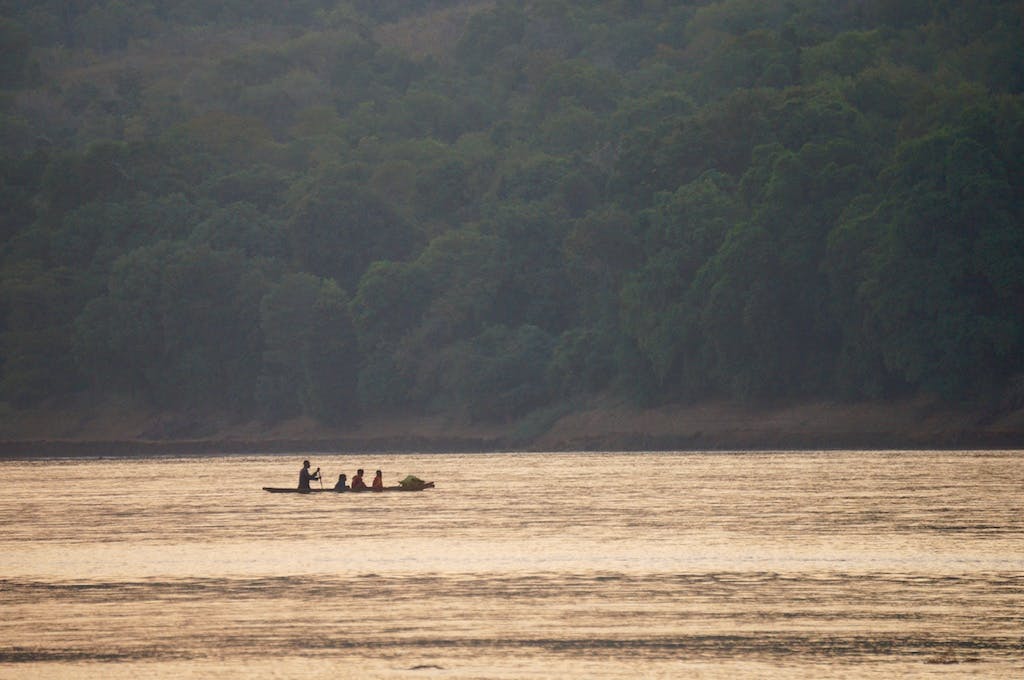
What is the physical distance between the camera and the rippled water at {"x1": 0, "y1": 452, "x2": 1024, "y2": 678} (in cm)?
3005

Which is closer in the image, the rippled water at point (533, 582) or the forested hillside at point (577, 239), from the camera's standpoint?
the rippled water at point (533, 582)

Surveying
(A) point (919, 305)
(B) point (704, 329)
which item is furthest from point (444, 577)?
(B) point (704, 329)

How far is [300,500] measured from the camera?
226 feet

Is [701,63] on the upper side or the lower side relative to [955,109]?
upper

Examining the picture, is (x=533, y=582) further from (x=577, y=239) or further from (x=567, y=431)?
(x=577, y=239)

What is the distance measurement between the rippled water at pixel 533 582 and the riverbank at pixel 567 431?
963 inches

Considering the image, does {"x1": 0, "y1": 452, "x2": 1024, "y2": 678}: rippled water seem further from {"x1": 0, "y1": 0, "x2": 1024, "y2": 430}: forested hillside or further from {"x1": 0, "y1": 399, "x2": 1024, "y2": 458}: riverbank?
{"x1": 0, "y1": 0, "x2": 1024, "y2": 430}: forested hillside

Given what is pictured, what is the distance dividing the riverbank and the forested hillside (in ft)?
4.36

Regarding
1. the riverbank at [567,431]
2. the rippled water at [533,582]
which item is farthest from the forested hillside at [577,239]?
the rippled water at [533,582]

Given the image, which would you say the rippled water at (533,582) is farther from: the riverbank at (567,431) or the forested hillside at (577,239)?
the forested hillside at (577,239)

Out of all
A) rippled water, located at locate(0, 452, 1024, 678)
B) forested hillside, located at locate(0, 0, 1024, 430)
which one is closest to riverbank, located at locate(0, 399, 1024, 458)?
forested hillside, located at locate(0, 0, 1024, 430)

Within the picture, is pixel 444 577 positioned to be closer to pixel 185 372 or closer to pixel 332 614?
pixel 332 614

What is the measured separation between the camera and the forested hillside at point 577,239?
96625 mm

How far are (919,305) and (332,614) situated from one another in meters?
63.5
